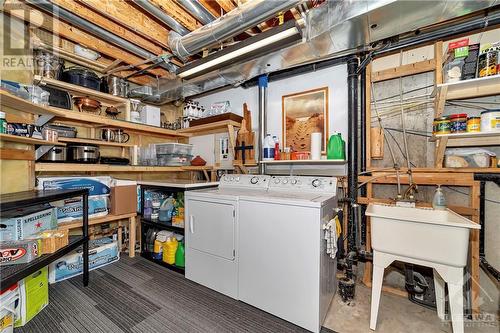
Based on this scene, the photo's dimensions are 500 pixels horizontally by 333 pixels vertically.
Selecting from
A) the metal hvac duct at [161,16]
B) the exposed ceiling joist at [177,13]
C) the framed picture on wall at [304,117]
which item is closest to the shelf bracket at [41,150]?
the metal hvac duct at [161,16]

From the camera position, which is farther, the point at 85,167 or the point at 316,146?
Result: the point at 85,167

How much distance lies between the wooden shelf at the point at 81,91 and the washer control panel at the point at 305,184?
7.94 feet

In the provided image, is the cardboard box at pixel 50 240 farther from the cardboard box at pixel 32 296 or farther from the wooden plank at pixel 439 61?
the wooden plank at pixel 439 61

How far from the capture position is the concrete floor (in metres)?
1.57

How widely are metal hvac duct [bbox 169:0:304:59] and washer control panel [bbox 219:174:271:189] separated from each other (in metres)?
1.44

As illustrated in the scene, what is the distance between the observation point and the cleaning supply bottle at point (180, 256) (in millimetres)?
2417

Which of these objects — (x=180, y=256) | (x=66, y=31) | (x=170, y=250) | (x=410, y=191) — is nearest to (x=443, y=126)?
(x=410, y=191)

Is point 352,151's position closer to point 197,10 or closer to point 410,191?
point 410,191

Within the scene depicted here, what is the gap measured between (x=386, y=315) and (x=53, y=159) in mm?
3598

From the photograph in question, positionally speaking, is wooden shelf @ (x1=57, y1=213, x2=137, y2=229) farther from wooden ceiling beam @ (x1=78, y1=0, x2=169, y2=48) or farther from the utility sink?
the utility sink

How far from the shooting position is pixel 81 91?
2521 millimetres

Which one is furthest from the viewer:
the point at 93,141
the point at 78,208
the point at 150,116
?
the point at 150,116

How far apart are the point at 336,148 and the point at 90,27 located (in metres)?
2.85

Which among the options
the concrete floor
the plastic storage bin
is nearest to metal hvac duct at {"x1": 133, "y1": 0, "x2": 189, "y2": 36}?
the plastic storage bin
